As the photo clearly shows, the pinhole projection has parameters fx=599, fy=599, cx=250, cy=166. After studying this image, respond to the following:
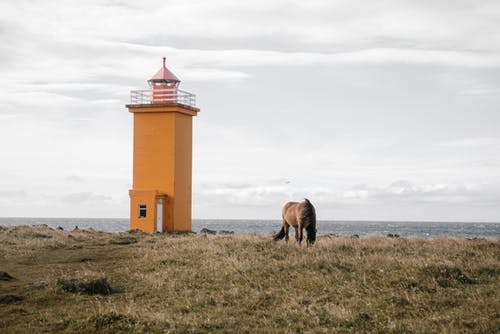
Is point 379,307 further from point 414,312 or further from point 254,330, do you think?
point 254,330

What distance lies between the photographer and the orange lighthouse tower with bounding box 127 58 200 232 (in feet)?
114

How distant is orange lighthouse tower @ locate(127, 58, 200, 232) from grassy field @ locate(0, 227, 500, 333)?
1421cm

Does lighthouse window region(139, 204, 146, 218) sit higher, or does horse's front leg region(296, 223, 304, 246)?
lighthouse window region(139, 204, 146, 218)

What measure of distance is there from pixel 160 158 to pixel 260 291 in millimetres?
22692

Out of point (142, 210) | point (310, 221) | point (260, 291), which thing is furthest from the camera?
point (142, 210)

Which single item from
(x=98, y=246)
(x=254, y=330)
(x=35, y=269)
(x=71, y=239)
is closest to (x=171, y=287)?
(x=254, y=330)

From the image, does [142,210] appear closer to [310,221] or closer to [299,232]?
[299,232]

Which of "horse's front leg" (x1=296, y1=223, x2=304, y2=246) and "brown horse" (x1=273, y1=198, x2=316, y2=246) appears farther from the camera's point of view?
"horse's front leg" (x1=296, y1=223, x2=304, y2=246)

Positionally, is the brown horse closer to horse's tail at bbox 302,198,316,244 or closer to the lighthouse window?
horse's tail at bbox 302,198,316,244

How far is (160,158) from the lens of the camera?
115 feet

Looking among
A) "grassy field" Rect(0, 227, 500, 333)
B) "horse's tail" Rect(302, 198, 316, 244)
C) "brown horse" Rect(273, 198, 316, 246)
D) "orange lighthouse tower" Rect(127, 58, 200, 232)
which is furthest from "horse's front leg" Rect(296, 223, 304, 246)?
"orange lighthouse tower" Rect(127, 58, 200, 232)

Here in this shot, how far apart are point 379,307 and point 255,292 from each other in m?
2.73

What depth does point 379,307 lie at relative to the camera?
38.6 ft

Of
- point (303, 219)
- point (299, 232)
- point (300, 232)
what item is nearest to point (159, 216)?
point (299, 232)
